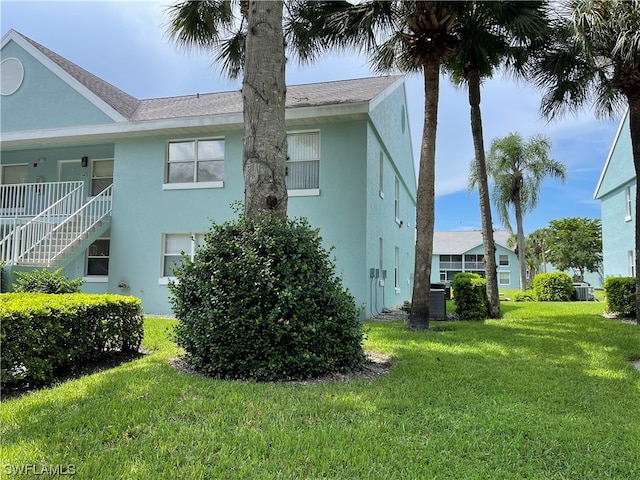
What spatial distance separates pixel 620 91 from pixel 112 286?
15.4 m

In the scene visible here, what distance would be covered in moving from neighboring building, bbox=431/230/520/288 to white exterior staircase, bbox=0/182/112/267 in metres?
40.7

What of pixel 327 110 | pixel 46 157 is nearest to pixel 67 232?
pixel 46 157

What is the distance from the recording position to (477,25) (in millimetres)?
9422

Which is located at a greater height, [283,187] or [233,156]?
[233,156]

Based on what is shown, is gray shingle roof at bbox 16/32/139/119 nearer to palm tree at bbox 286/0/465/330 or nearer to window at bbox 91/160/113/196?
window at bbox 91/160/113/196

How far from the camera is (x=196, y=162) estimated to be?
12.7 metres

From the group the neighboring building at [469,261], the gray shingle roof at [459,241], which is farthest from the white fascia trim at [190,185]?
the neighboring building at [469,261]

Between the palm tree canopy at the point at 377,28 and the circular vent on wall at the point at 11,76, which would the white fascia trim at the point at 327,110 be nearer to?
the palm tree canopy at the point at 377,28

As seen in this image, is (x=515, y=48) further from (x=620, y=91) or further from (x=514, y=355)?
(x=514, y=355)

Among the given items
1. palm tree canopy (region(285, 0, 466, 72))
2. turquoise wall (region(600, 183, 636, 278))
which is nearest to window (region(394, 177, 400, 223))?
palm tree canopy (region(285, 0, 466, 72))

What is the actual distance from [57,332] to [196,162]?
28.0ft

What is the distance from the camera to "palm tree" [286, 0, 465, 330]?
8.98m

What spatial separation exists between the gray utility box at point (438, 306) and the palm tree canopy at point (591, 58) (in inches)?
245

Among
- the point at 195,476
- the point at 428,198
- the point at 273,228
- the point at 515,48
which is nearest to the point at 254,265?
the point at 273,228
